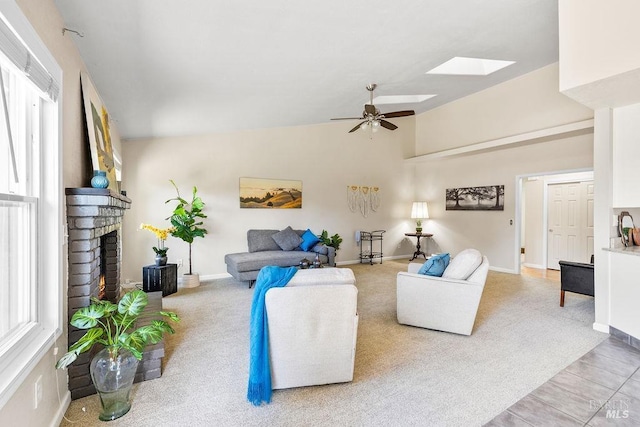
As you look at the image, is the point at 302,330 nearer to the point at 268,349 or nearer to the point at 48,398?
the point at 268,349

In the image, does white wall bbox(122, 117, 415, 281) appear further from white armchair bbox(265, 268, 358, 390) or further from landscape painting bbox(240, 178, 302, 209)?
white armchair bbox(265, 268, 358, 390)

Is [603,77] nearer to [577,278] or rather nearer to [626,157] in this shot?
[626,157]

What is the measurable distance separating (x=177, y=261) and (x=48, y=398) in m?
3.89

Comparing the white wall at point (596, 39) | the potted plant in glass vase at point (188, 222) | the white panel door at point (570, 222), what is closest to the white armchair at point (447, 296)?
the white wall at point (596, 39)

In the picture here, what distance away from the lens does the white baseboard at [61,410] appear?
5.89 ft

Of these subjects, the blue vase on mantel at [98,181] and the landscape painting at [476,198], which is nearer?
the blue vase on mantel at [98,181]

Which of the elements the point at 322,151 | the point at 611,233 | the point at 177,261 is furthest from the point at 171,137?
the point at 611,233

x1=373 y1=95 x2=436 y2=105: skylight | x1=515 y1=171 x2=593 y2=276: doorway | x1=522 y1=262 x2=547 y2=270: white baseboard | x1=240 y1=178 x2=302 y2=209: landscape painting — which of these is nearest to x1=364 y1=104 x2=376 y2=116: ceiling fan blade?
x1=373 y1=95 x2=436 y2=105: skylight

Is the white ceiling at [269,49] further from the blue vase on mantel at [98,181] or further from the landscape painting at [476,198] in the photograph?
the landscape painting at [476,198]

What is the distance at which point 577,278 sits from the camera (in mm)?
3898

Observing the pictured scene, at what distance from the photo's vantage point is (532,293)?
4.75m

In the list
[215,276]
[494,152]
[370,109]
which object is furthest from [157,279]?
[494,152]

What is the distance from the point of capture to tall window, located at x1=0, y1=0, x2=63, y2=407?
4.53 feet

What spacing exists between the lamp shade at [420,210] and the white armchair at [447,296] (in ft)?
15.1
